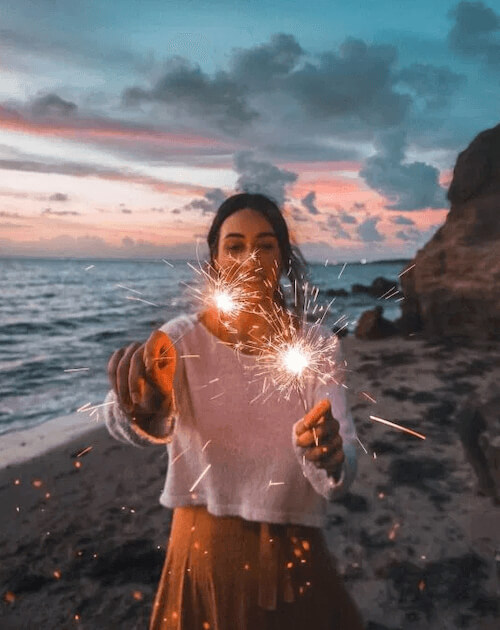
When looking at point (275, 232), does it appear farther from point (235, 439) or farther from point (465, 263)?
point (465, 263)

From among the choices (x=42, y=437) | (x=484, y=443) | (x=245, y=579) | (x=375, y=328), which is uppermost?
(x=245, y=579)

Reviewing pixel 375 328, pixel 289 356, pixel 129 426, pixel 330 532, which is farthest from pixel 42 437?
pixel 375 328

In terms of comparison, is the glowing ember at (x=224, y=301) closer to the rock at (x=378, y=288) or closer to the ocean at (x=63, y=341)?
the ocean at (x=63, y=341)

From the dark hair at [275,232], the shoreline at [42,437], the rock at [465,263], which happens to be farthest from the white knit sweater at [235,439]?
the rock at [465,263]

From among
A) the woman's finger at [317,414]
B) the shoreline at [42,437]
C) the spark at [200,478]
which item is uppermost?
the woman's finger at [317,414]

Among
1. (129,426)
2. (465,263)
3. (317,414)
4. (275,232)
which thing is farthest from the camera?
(465,263)

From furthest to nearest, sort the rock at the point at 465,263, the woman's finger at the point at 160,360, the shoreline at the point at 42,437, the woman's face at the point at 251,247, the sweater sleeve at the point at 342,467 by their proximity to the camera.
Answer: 1. the rock at the point at 465,263
2. the shoreline at the point at 42,437
3. the woman's face at the point at 251,247
4. the sweater sleeve at the point at 342,467
5. the woman's finger at the point at 160,360

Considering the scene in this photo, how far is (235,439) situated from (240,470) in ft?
0.40

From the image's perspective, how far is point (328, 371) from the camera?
215 cm

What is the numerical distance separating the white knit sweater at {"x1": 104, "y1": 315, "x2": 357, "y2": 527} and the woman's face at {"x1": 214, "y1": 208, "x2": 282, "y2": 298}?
Result: 1.06 feet

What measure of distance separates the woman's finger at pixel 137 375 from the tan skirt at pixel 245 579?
23.6 inches

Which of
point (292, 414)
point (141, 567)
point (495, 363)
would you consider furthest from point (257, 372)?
point (495, 363)

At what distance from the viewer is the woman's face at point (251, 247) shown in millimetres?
2191

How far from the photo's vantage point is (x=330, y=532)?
5.54 m
